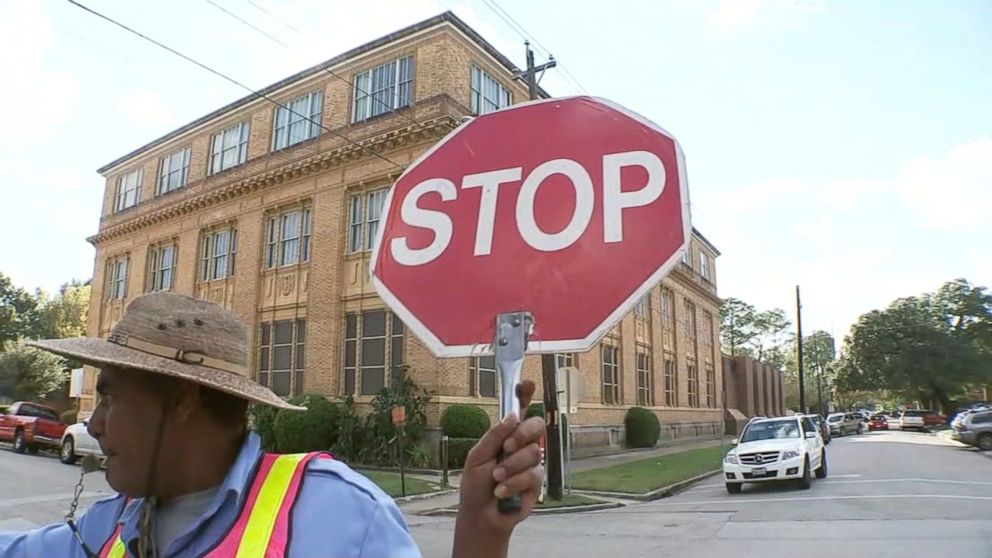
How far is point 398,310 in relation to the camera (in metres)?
1.57

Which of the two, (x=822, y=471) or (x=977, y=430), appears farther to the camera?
(x=977, y=430)

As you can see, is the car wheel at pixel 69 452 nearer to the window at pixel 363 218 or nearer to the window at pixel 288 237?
the window at pixel 288 237

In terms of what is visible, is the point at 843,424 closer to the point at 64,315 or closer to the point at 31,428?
the point at 31,428

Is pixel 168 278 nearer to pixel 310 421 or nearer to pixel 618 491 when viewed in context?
pixel 310 421

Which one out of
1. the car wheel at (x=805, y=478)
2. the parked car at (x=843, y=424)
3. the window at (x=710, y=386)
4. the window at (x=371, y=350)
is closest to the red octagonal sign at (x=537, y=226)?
the car wheel at (x=805, y=478)

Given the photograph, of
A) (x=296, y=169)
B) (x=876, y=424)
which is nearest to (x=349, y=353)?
(x=296, y=169)

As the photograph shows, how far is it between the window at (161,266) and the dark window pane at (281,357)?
299 inches

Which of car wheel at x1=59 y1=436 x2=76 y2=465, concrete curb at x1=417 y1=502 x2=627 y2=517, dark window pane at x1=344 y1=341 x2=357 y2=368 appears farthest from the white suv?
car wheel at x1=59 y1=436 x2=76 y2=465

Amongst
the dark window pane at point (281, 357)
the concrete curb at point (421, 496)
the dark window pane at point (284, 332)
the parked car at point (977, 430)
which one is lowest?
the concrete curb at point (421, 496)

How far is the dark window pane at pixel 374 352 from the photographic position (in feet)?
67.5

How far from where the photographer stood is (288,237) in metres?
24.1

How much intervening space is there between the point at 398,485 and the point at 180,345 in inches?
570

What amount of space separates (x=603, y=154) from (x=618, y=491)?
49.1 ft

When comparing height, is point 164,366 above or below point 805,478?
above
